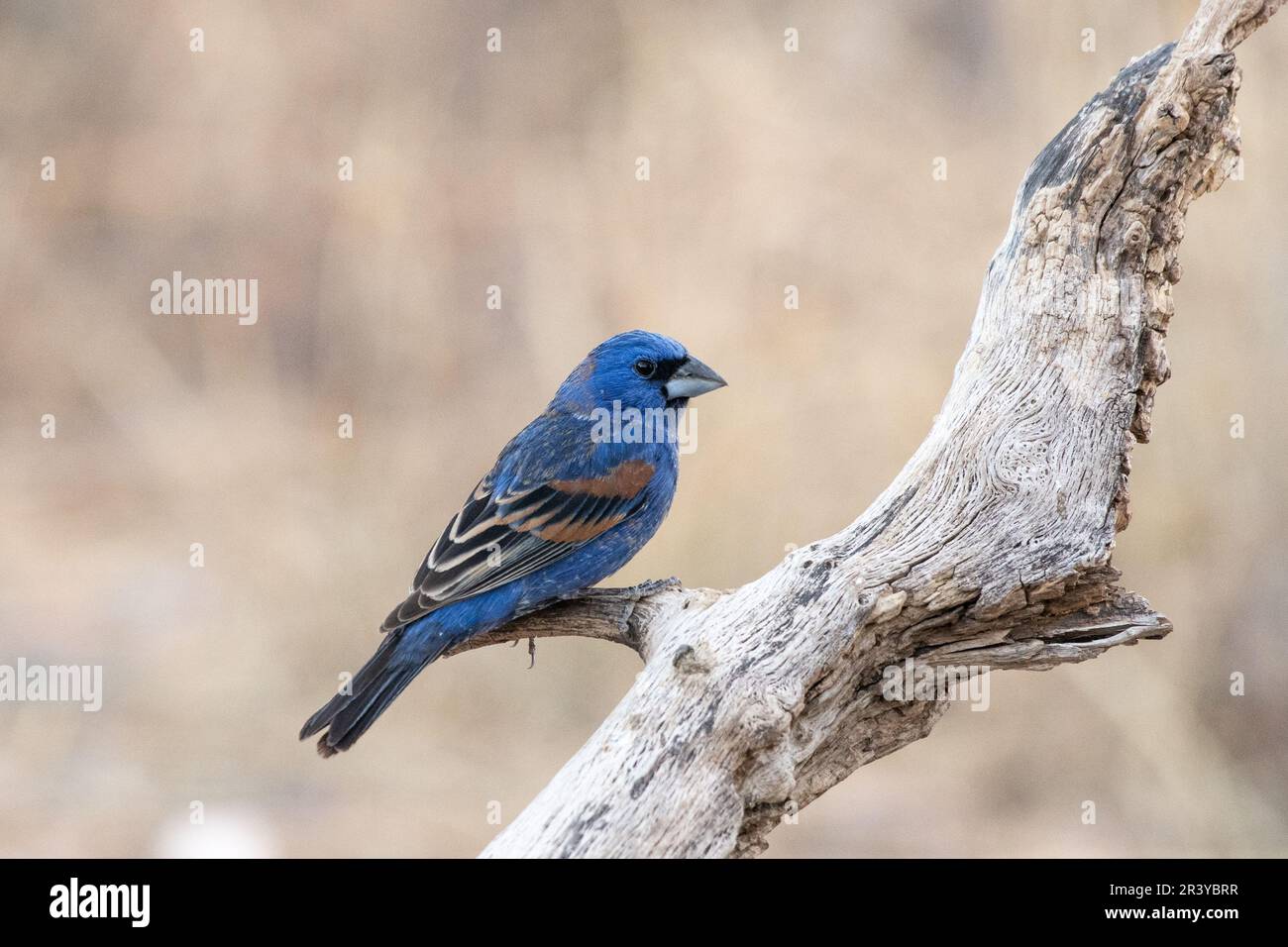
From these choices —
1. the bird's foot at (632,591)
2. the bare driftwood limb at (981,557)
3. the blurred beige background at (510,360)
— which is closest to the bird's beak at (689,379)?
the bird's foot at (632,591)

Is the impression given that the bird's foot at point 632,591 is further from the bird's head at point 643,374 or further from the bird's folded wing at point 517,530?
A: the bird's head at point 643,374

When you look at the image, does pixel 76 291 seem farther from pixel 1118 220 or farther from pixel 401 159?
pixel 1118 220

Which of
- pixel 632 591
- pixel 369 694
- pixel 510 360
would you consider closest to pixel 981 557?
pixel 632 591

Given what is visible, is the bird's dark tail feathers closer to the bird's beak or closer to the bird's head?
the bird's head

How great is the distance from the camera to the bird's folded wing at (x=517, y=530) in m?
4.85

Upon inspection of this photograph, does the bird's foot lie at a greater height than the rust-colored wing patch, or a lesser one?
lesser

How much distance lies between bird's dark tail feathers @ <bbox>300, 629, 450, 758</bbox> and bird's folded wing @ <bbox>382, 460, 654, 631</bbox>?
102 millimetres

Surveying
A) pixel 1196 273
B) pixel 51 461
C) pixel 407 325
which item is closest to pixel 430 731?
pixel 407 325

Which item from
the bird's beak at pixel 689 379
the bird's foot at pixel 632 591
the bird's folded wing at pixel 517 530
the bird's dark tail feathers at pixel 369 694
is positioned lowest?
the bird's dark tail feathers at pixel 369 694

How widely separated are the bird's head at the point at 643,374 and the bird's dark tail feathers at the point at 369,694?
1281 mm

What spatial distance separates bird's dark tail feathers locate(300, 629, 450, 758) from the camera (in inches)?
179

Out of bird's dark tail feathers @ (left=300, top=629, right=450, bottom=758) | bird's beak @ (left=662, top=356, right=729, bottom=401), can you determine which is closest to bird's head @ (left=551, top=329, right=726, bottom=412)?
bird's beak @ (left=662, top=356, right=729, bottom=401)

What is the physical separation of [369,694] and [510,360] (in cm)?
546

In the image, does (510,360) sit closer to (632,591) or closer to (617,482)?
(617,482)
